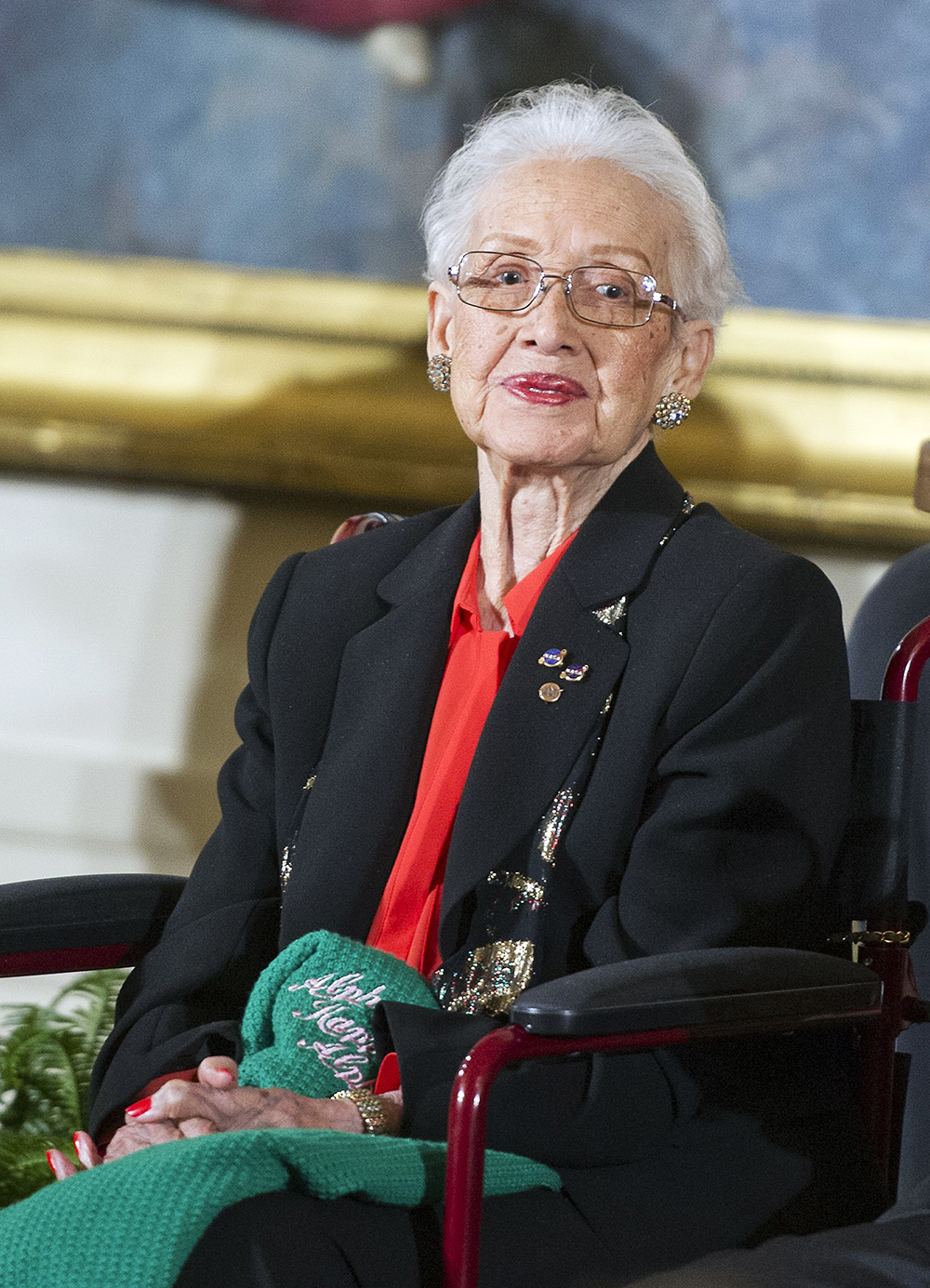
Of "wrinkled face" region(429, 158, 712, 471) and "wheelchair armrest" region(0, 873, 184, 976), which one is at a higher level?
"wrinkled face" region(429, 158, 712, 471)

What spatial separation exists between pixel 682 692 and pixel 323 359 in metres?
1.33

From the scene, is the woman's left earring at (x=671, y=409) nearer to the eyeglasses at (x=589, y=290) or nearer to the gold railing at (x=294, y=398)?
the eyeglasses at (x=589, y=290)

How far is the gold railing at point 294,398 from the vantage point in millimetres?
2439

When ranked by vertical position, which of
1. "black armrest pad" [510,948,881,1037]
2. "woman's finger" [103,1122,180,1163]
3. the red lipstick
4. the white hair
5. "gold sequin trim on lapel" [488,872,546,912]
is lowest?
"woman's finger" [103,1122,180,1163]

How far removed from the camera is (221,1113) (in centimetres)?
123

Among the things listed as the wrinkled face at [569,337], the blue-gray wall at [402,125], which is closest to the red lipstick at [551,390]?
the wrinkled face at [569,337]

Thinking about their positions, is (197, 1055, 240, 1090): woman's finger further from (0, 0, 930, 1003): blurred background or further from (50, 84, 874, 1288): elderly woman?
(0, 0, 930, 1003): blurred background

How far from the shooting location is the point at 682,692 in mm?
1405

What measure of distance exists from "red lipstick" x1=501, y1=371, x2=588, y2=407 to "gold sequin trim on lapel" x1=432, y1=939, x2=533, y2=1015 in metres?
0.57

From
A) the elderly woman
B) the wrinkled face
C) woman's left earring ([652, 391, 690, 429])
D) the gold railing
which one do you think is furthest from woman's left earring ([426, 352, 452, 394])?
the gold railing

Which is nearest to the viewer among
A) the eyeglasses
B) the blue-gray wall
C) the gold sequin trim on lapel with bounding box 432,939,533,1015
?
the gold sequin trim on lapel with bounding box 432,939,533,1015

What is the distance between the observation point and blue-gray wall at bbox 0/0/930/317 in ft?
7.79

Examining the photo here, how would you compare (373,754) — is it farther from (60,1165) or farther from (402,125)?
(402,125)

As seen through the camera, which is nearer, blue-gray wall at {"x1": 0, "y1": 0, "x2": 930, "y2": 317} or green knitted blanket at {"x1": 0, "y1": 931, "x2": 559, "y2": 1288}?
green knitted blanket at {"x1": 0, "y1": 931, "x2": 559, "y2": 1288}
